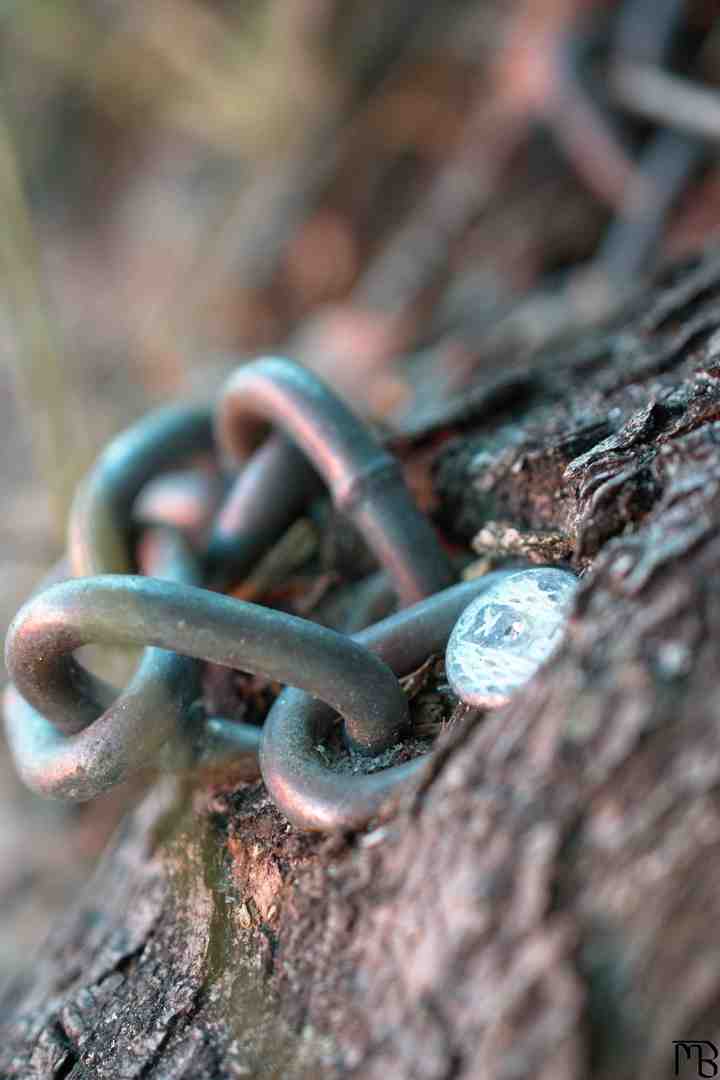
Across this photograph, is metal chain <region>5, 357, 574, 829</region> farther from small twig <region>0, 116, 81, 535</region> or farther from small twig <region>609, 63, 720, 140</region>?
small twig <region>609, 63, 720, 140</region>

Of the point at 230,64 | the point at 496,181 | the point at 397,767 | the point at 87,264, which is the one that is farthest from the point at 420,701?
the point at 87,264

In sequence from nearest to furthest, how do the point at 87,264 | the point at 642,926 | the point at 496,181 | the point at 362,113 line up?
the point at 642,926 < the point at 496,181 < the point at 362,113 < the point at 87,264

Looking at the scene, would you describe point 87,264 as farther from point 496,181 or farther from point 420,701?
point 420,701

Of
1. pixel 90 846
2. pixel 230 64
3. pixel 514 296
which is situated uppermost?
pixel 230 64

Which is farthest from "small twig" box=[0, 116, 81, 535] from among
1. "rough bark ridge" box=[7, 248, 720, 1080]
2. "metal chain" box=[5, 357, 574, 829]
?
"rough bark ridge" box=[7, 248, 720, 1080]

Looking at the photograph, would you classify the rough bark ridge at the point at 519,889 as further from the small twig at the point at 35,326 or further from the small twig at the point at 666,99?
the small twig at the point at 35,326

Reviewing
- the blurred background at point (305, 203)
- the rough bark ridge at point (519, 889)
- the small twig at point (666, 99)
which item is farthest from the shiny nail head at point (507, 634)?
the small twig at point (666, 99)
